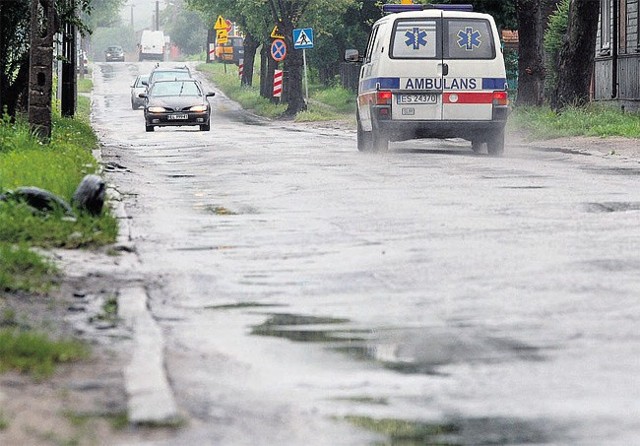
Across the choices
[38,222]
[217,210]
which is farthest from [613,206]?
[38,222]

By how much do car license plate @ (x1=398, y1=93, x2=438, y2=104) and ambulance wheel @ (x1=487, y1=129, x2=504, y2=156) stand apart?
Answer: 105 centimetres

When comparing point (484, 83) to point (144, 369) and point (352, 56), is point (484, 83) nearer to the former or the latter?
point (352, 56)

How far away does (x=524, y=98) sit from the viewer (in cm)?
3797

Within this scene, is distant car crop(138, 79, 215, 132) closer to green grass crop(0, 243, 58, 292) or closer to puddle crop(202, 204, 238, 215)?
puddle crop(202, 204, 238, 215)

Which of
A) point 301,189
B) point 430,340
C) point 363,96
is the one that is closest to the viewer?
point 430,340

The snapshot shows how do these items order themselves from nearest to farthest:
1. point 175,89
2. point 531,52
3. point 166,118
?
point 531,52
point 166,118
point 175,89

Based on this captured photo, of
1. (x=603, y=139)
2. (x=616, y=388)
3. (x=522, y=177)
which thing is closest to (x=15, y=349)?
(x=616, y=388)

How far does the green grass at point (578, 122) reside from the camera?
99.0 ft

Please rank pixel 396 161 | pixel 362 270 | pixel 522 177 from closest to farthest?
1. pixel 362 270
2. pixel 522 177
3. pixel 396 161

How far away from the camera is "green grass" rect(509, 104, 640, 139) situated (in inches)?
1188

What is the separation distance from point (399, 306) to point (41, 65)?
13.9 metres

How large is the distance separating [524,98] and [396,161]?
51.2 feet

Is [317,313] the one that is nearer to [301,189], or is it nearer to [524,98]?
[301,189]

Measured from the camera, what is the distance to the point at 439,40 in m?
24.9
